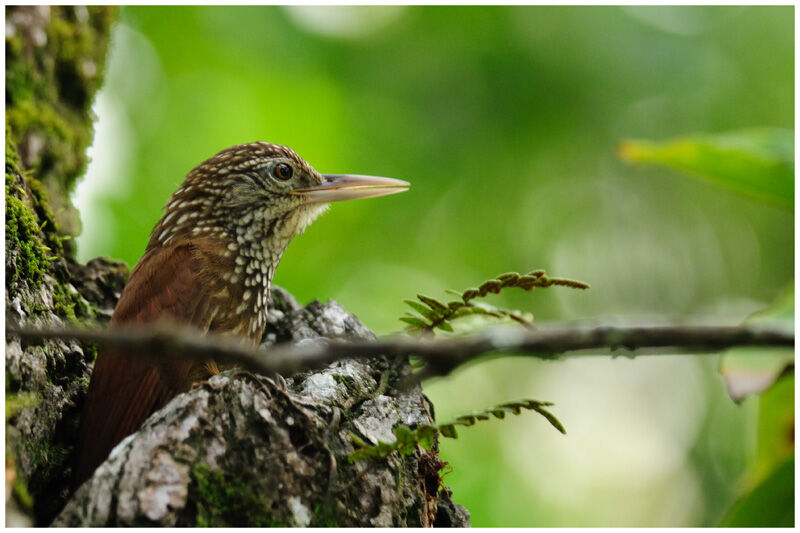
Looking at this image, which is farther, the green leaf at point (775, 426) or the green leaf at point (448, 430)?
the green leaf at point (775, 426)

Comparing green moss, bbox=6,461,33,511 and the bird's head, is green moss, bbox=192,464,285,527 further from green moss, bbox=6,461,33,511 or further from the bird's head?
the bird's head

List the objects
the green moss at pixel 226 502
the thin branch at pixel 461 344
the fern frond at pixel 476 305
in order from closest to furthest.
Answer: the thin branch at pixel 461 344 < the green moss at pixel 226 502 < the fern frond at pixel 476 305

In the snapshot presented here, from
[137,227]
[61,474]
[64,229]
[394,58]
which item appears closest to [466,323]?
[61,474]

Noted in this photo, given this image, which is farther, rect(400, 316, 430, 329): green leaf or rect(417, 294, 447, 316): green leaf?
rect(400, 316, 430, 329): green leaf

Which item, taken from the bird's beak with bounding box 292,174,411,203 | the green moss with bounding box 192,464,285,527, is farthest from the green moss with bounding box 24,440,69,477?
the bird's beak with bounding box 292,174,411,203

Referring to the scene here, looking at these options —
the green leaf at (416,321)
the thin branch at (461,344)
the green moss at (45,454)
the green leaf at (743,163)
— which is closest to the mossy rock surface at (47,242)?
the green moss at (45,454)

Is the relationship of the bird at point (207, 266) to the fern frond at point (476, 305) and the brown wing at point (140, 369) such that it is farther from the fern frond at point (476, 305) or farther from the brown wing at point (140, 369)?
the fern frond at point (476, 305)

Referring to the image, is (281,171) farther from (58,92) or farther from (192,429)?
(192,429)
